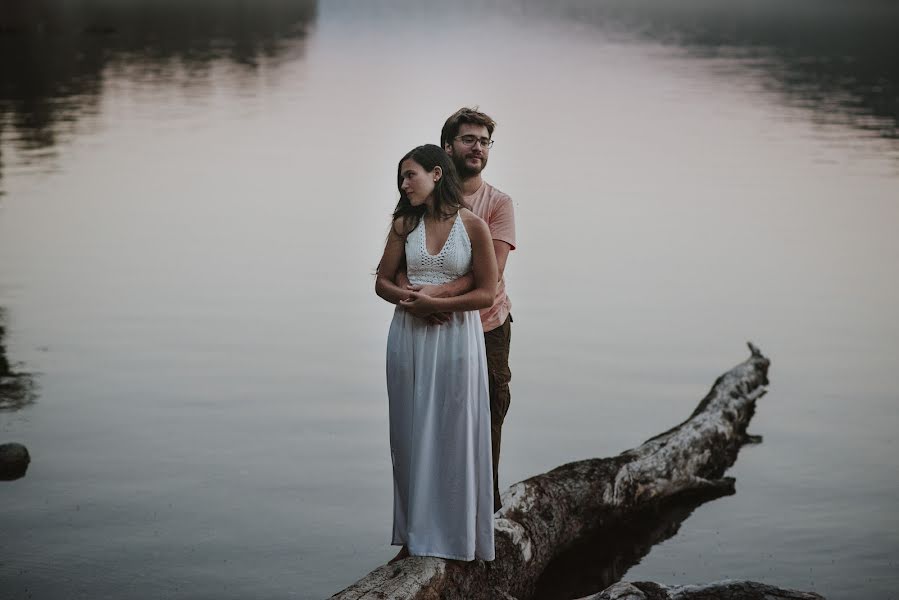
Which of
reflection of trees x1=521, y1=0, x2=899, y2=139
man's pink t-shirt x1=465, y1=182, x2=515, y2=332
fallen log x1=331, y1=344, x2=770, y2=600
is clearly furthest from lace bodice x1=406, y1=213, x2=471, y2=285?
reflection of trees x1=521, y1=0, x2=899, y2=139

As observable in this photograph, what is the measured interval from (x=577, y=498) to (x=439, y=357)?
2.07 metres

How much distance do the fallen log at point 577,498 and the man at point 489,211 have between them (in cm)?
64

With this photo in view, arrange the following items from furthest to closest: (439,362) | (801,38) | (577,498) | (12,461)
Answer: (801,38), (12,461), (577,498), (439,362)

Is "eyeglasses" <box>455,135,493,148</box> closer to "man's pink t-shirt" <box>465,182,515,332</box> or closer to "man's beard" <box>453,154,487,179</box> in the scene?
"man's beard" <box>453,154,487,179</box>

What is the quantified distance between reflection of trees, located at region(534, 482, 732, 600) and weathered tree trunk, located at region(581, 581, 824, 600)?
4.45 feet

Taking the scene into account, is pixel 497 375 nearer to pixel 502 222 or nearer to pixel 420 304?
pixel 502 222

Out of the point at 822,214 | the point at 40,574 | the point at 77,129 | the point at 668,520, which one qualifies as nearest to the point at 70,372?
the point at 40,574

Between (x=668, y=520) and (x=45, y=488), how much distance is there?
419 cm

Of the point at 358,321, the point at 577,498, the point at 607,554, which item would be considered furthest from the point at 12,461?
the point at 358,321

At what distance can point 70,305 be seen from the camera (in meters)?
13.2

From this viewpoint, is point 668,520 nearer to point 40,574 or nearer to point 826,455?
point 826,455

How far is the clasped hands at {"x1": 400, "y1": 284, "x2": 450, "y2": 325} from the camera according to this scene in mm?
5348

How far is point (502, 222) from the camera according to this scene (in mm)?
5906

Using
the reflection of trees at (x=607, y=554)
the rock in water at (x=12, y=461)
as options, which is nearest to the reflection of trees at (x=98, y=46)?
the rock in water at (x=12, y=461)
